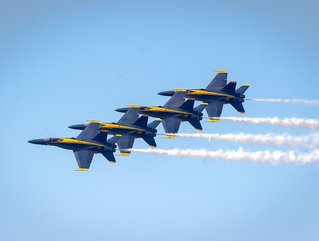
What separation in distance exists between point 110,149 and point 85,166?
17.0 feet

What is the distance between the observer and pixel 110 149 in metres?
200

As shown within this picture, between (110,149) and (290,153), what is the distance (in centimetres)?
3083

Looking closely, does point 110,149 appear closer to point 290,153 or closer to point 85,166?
point 85,166

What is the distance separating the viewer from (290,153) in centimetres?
19950

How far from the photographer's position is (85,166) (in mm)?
199750

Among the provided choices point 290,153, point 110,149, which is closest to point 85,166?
point 110,149

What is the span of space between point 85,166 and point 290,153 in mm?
35171
